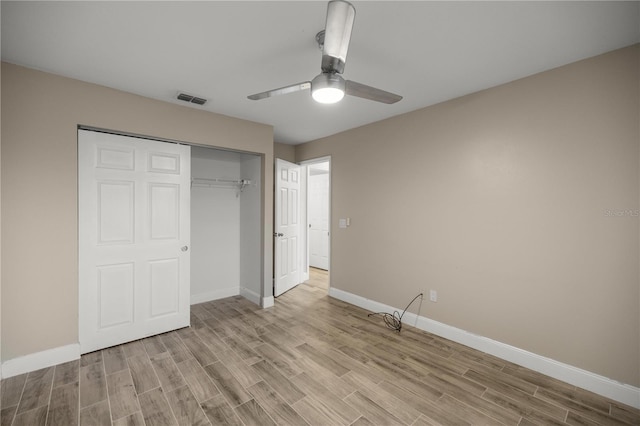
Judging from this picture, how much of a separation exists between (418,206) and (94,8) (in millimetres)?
3241

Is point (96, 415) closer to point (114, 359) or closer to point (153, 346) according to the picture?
point (114, 359)

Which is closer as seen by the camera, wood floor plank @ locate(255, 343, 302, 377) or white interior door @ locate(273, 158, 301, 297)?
wood floor plank @ locate(255, 343, 302, 377)

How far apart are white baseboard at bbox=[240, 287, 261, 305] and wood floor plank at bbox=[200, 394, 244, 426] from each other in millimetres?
1986

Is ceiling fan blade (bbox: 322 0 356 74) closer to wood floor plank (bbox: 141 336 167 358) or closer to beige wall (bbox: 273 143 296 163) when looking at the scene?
wood floor plank (bbox: 141 336 167 358)

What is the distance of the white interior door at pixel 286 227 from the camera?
4387mm

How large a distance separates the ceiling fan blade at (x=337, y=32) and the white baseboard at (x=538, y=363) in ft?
9.33

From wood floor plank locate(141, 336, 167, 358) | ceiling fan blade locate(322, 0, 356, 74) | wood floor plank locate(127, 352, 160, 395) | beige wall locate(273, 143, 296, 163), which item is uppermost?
beige wall locate(273, 143, 296, 163)

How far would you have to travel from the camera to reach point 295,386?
225 cm

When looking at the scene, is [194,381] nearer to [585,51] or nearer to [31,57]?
[31,57]

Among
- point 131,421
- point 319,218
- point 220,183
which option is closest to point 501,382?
point 131,421

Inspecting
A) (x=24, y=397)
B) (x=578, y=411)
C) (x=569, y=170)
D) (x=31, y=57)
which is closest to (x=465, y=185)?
(x=569, y=170)

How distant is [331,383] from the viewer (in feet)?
7.52

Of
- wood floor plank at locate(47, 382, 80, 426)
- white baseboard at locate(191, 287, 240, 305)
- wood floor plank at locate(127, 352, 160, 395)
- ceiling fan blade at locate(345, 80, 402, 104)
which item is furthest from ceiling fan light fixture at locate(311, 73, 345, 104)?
white baseboard at locate(191, 287, 240, 305)

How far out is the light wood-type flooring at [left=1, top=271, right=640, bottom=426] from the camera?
6.34ft
